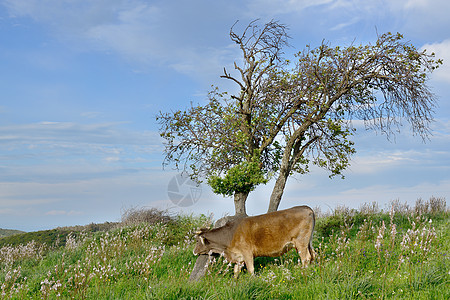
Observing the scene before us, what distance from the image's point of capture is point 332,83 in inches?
611

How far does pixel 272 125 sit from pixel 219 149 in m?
2.37

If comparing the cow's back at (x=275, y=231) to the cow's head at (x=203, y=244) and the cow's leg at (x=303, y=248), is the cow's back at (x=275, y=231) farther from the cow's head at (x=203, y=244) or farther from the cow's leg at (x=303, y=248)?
the cow's head at (x=203, y=244)

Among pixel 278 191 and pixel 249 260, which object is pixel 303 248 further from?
pixel 278 191

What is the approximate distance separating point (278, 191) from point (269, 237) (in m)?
5.57

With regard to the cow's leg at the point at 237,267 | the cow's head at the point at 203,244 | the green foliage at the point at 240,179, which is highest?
the green foliage at the point at 240,179

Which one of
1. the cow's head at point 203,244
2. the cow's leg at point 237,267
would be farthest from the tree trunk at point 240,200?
the cow's leg at point 237,267

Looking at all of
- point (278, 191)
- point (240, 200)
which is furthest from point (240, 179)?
point (278, 191)

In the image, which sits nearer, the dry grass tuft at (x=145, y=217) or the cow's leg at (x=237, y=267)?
the cow's leg at (x=237, y=267)

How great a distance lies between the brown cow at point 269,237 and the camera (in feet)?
31.2

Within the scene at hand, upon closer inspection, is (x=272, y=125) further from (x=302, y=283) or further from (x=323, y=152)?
(x=302, y=283)

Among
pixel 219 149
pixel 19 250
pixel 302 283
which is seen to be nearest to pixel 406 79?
pixel 219 149

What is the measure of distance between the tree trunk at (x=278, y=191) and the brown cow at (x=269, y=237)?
5.14 metres

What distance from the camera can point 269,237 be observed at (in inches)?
376

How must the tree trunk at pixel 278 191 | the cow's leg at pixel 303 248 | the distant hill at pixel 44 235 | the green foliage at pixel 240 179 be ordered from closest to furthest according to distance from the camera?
1. the cow's leg at pixel 303 248
2. the green foliage at pixel 240 179
3. the tree trunk at pixel 278 191
4. the distant hill at pixel 44 235
